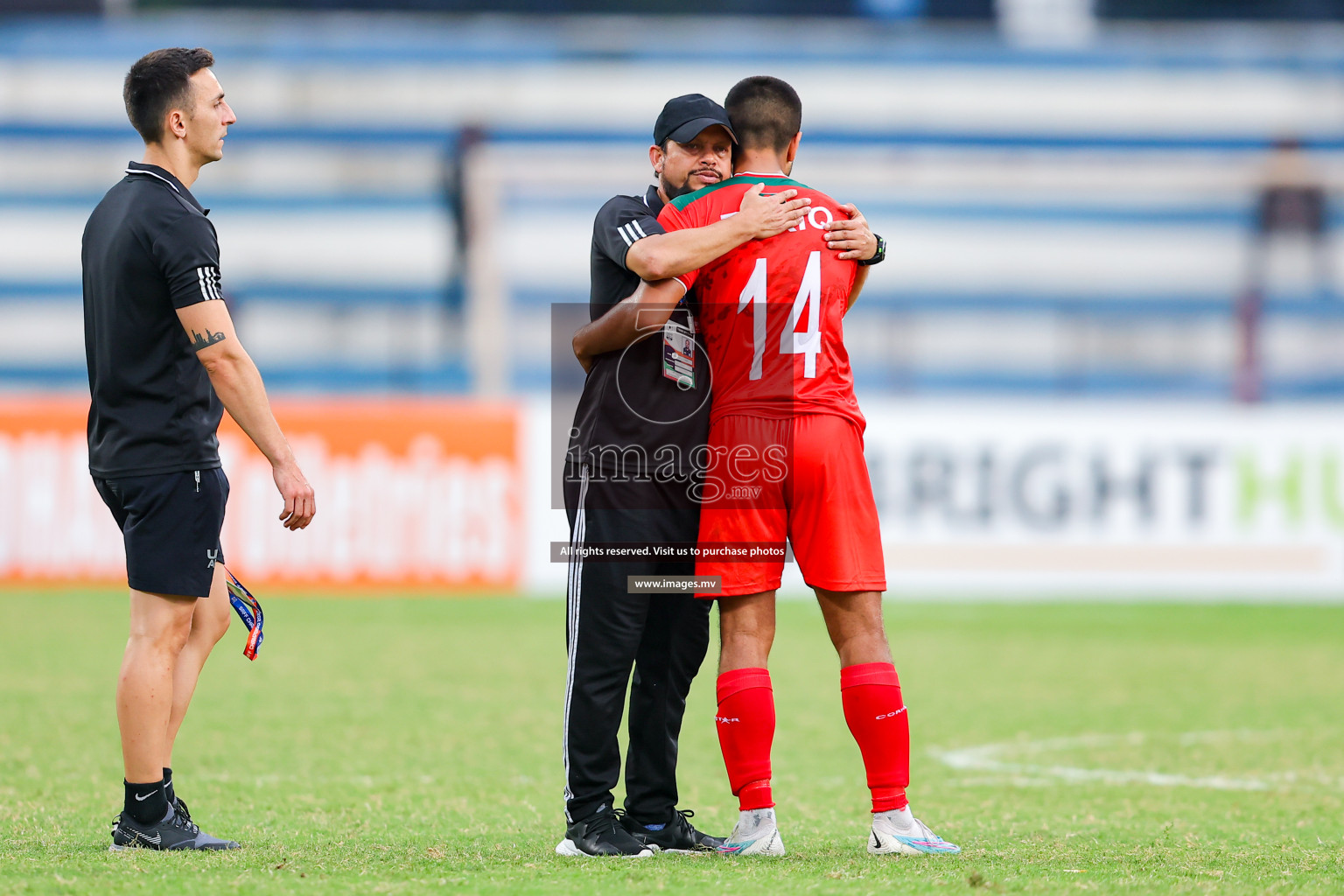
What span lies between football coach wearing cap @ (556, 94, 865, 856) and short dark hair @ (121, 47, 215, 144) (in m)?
1.15

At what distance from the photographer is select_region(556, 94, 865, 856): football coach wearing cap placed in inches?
148

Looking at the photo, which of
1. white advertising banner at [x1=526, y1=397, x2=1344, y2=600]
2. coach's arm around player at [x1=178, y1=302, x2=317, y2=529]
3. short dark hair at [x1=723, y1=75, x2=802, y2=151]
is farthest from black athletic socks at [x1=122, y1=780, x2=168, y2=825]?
white advertising banner at [x1=526, y1=397, x2=1344, y2=600]

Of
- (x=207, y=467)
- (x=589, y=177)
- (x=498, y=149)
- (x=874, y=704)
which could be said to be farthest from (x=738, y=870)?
(x=498, y=149)

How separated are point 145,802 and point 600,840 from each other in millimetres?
1171

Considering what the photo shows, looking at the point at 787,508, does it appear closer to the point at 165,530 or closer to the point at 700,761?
the point at 165,530

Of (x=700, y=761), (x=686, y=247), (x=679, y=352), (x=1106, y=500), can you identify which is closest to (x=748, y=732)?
(x=679, y=352)

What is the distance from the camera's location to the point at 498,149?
2022 centimetres

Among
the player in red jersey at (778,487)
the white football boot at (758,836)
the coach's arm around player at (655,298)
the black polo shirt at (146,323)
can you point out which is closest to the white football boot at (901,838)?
the player in red jersey at (778,487)

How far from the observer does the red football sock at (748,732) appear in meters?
3.70

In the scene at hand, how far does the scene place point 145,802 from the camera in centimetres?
364

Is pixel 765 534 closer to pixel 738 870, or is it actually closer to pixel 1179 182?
pixel 738 870

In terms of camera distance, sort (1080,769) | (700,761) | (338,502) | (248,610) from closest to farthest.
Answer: (248,610) → (1080,769) → (700,761) → (338,502)

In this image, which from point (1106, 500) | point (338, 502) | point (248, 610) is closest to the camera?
point (248, 610)

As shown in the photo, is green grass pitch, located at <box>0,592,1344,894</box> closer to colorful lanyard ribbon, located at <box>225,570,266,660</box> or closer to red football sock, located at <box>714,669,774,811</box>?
red football sock, located at <box>714,669,774,811</box>
